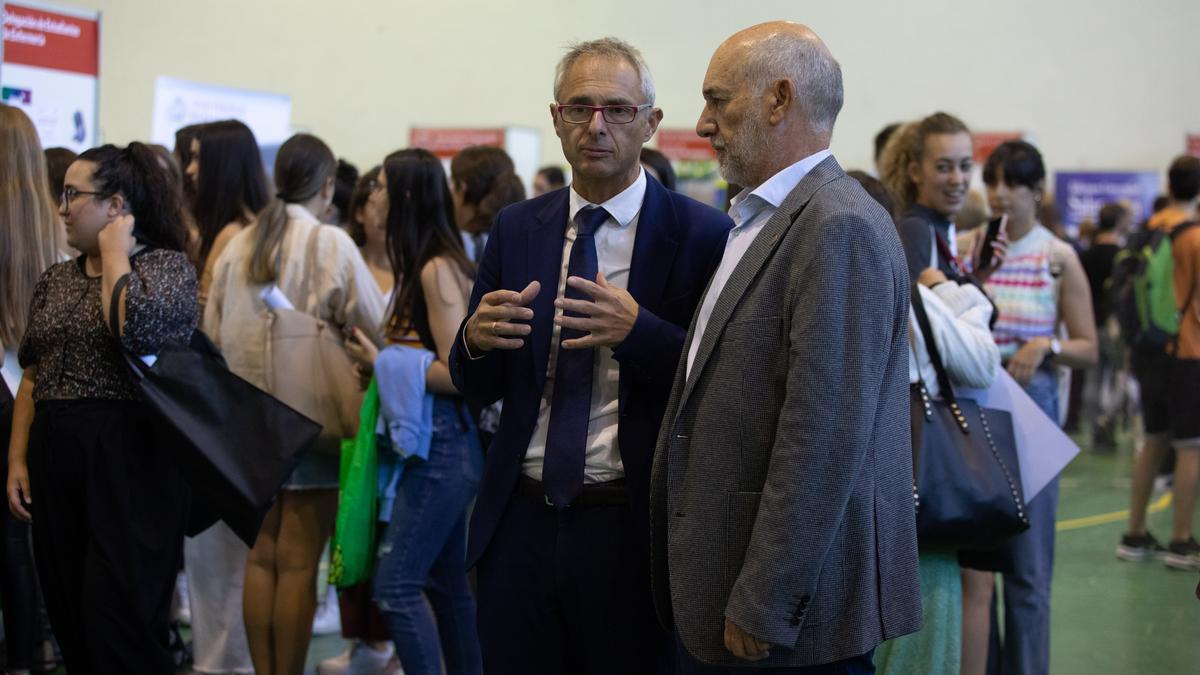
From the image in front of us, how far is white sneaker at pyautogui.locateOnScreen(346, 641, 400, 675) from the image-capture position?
14.1 ft

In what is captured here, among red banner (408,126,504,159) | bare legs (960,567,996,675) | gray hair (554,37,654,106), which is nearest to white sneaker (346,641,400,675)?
bare legs (960,567,996,675)

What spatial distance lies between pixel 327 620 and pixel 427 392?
1939mm

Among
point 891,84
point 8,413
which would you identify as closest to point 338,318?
point 8,413

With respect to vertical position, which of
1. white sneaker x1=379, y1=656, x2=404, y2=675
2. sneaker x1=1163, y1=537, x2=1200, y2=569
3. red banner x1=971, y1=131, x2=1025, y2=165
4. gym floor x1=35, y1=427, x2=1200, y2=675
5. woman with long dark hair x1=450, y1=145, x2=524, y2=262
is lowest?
white sneaker x1=379, y1=656, x2=404, y2=675

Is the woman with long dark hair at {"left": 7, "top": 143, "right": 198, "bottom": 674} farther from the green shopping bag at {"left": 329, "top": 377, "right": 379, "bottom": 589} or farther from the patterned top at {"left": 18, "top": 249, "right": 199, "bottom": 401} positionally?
the green shopping bag at {"left": 329, "top": 377, "right": 379, "bottom": 589}

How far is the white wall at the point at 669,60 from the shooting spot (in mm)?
13266

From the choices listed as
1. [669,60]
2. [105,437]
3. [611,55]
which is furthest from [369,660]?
[669,60]

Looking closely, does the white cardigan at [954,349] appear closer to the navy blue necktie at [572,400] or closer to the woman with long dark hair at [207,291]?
the navy blue necktie at [572,400]

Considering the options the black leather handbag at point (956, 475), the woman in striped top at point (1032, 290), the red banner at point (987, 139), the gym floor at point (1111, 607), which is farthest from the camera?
the red banner at point (987, 139)

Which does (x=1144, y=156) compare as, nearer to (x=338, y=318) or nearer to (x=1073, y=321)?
(x=1073, y=321)

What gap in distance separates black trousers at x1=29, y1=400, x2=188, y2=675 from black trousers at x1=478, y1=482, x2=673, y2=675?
1.15 metres

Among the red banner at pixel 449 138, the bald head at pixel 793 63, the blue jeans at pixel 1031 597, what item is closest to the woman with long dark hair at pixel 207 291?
the blue jeans at pixel 1031 597

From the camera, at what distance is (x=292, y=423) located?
10.7 feet

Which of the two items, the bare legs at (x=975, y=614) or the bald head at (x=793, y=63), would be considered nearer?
the bald head at (x=793, y=63)
